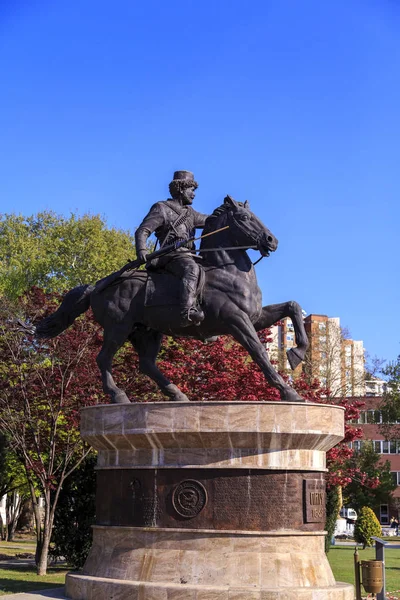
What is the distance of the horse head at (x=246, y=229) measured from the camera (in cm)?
1226

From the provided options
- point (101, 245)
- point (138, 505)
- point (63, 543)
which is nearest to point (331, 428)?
point (138, 505)

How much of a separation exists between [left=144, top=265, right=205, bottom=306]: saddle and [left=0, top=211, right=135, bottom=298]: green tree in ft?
76.4

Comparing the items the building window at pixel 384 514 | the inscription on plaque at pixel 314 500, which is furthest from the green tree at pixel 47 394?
the building window at pixel 384 514

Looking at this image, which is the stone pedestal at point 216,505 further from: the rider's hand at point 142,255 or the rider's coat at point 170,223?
the rider's coat at point 170,223

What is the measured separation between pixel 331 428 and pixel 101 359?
394 cm

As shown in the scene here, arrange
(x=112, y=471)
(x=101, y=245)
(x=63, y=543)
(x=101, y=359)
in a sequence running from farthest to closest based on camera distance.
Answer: (x=101, y=245) → (x=63, y=543) → (x=101, y=359) → (x=112, y=471)

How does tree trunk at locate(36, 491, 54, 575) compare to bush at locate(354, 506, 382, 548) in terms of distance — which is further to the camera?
bush at locate(354, 506, 382, 548)

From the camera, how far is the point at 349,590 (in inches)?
422

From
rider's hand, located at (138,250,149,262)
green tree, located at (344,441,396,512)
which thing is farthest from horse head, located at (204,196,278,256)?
green tree, located at (344,441,396,512)

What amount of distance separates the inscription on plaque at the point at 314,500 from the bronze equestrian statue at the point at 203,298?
1240 mm

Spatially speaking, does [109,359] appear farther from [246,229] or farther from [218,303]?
[246,229]

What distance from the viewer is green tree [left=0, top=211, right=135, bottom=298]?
3631 centimetres

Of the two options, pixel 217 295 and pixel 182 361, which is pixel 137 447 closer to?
pixel 217 295

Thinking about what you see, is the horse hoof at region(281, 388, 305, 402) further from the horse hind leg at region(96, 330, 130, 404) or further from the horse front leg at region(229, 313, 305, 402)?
the horse hind leg at region(96, 330, 130, 404)
